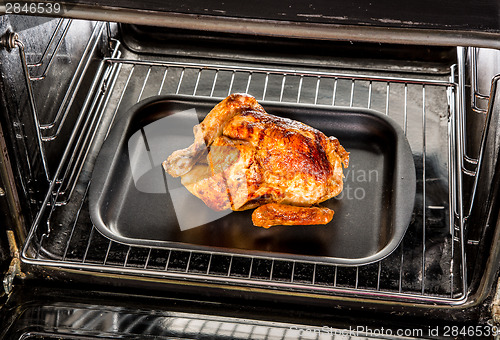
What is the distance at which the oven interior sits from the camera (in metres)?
1.62

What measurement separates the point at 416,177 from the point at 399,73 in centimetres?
51

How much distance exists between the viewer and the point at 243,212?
5.99 ft

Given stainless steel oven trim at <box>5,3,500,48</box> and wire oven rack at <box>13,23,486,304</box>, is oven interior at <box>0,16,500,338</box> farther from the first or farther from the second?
stainless steel oven trim at <box>5,3,500,48</box>

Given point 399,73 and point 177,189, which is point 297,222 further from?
point 399,73

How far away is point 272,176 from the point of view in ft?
5.67

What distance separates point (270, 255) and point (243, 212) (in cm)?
25

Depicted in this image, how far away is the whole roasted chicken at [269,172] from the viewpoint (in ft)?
5.65

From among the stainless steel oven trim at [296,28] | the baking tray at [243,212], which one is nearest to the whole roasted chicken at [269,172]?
the baking tray at [243,212]

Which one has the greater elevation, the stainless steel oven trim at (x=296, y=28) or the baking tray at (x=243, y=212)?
the stainless steel oven trim at (x=296, y=28)

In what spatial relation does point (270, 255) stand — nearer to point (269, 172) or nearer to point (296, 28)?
point (269, 172)

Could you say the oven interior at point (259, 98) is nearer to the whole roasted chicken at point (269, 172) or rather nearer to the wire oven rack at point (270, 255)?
the wire oven rack at point (270, 255)

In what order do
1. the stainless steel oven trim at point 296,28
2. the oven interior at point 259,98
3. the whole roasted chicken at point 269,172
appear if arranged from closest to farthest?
the stainless steel oven trim at point 296,28 < the oven interior at point 259,98 < the whole roasted chicken at point 269,172

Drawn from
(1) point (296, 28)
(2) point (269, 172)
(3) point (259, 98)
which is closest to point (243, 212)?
(2) point (269, 172)

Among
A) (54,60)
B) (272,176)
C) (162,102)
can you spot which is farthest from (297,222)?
(54,60)
